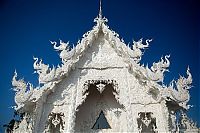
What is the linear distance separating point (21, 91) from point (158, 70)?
4104 mm

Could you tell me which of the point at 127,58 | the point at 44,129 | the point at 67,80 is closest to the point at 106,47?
the point at 127,58

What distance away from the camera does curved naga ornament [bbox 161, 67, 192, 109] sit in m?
8.01

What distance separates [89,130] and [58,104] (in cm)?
149

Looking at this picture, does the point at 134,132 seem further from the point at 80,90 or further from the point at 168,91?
the point at 80,90

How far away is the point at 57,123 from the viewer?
8453 millimetres

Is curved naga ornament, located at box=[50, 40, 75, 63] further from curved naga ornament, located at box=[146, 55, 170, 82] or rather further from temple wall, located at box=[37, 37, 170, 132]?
curved naga ornament, located at box=[146, 55, 170, 82]

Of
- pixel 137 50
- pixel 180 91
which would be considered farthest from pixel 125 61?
pixel 180 91

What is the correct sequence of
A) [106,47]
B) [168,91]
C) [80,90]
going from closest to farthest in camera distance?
[168,91] → [80,90] → [106,47]

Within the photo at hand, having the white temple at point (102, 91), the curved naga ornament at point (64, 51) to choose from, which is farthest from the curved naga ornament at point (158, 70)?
the curved naga ornament at point (64, 51)

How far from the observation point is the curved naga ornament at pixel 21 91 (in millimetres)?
8000

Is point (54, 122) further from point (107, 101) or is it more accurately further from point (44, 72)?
point (107, 101)

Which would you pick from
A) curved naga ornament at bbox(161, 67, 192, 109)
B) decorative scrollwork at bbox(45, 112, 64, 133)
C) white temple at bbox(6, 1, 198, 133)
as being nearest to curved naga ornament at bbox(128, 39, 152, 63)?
white temple at bbox(6, 1, 198, 133)

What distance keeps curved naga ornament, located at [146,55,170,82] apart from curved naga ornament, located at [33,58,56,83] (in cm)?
287

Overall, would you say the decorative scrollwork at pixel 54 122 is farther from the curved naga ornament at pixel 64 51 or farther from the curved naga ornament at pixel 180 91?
the curved naga ornament at pixel 180 91
